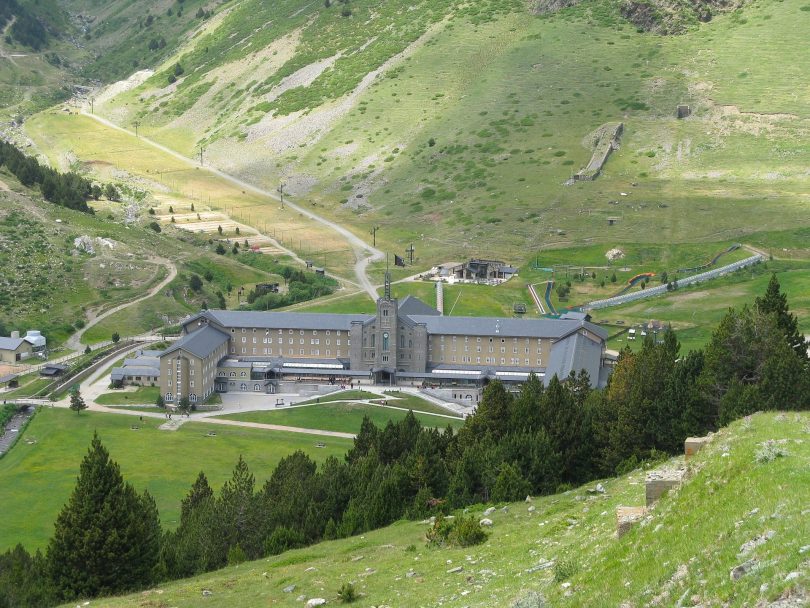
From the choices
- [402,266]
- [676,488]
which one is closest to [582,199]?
[402,266]

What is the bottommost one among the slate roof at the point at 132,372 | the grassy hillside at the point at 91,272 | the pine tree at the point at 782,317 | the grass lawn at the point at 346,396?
the grass lawn at the point at 346,396

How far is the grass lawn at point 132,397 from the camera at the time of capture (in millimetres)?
101125

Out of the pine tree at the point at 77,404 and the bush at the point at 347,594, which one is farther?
the pine tree at the point at 77,404

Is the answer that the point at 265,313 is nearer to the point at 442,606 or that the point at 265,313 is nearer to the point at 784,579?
the point at 442,606

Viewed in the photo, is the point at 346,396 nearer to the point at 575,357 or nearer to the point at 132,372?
the point at 132,372

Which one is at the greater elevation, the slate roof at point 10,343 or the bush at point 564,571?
the slate roof at point 10,343

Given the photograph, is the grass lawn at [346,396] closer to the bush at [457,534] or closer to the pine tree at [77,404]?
the pine tree at [77,404]

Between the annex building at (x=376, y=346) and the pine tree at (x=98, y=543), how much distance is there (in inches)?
2446

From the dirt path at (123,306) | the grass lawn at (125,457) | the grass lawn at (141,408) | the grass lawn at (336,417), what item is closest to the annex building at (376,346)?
the grass lawn at (141,408)

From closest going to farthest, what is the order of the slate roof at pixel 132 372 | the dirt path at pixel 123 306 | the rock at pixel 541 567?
1. the rock at pixel 541 567
2. the slate roof at pixel 132 372
3. the dirt path at pixel 123 306

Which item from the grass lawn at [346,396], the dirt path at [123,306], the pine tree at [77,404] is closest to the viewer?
the pine tree at [77,404]

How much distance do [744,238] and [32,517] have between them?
10572 cm

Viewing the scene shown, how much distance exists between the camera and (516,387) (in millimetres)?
105375

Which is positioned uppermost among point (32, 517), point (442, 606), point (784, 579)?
point (784, 579)
